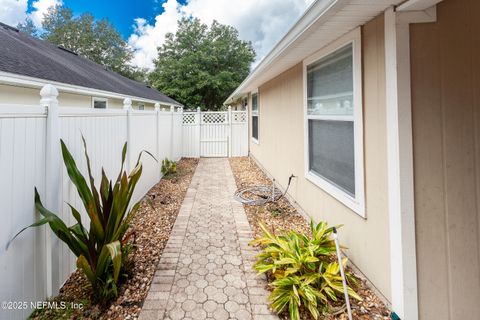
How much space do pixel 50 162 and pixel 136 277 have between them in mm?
1394

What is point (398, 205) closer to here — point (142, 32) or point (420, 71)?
point (420, 71)

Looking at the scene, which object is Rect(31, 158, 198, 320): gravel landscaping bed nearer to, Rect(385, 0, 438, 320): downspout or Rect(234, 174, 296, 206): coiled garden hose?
Rect(234, 174, 296, 206): coiled garden hose

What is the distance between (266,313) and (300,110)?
323 centimetres

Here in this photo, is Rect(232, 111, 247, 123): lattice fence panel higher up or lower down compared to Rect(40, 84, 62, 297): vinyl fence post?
higher up

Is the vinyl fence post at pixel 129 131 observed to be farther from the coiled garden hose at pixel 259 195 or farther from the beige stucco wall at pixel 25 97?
the coiled garden hose at pixel 259 195

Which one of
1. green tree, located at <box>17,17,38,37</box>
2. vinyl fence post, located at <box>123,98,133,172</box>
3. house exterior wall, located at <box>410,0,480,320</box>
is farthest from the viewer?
green tree, located at <box>17,17,38,37</box>

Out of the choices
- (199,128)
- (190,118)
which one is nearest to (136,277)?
(199,128)

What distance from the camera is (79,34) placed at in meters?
30.8

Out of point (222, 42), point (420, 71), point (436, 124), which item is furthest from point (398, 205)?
point (222, 42)

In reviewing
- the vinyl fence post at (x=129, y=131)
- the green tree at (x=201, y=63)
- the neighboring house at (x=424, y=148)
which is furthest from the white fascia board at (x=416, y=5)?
the green tree at (x=201, y=63)

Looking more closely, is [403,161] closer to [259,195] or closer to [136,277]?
[136,277]

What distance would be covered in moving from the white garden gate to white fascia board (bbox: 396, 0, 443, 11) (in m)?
9.29

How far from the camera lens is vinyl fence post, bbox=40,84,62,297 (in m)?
2.22

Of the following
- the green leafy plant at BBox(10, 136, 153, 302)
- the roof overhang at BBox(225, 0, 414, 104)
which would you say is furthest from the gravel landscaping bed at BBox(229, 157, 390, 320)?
the roof overhang at BBox(225, 0, 414, 104)
